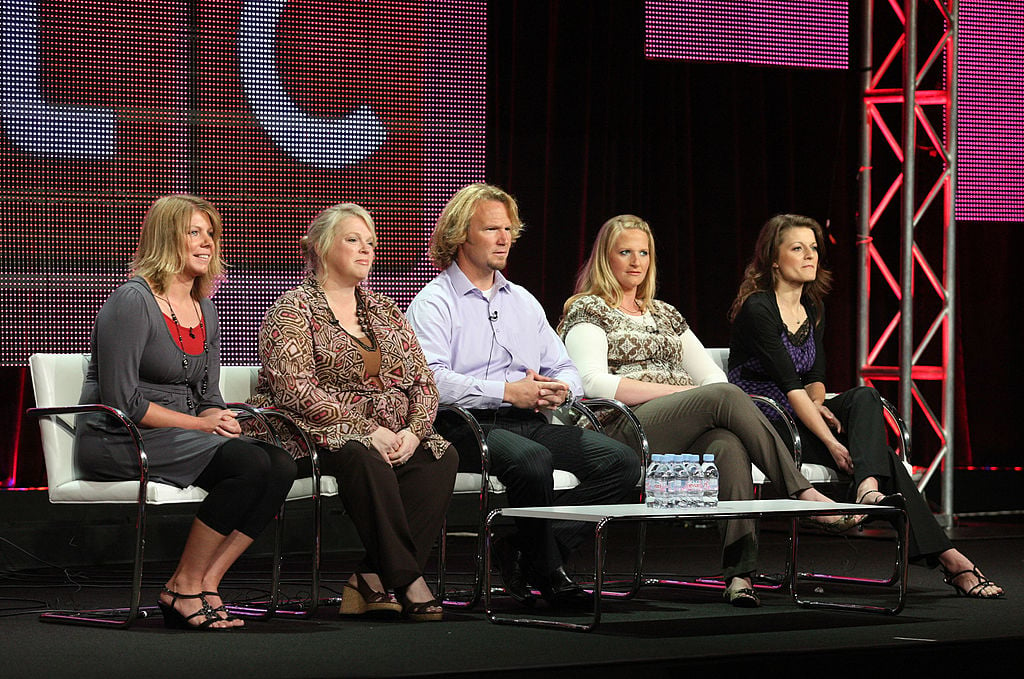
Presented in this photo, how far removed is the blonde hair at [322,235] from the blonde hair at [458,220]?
1.23ft

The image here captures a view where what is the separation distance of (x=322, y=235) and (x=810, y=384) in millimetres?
1802

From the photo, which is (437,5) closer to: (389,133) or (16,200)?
(389,133)

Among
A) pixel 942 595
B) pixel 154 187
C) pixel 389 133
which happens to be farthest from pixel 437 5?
pixel 942 595

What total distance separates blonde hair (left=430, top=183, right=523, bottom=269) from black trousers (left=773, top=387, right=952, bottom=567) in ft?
3.74

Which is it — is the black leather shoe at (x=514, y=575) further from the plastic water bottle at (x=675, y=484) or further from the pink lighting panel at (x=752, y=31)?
the pink lighting panel at (x=752, y=31)

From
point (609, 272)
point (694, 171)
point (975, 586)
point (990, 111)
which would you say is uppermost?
point (990, 111)

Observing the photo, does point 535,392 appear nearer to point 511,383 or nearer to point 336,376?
point 511,383

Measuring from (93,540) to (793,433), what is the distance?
102 inches

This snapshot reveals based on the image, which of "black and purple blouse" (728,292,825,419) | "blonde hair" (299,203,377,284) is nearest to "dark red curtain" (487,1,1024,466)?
"black and purple blouse" (728,292,825,419)

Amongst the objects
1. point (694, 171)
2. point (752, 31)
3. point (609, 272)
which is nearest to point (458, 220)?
point (609, 272)

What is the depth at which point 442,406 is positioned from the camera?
4.10m

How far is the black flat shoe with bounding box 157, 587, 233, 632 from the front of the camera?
3.51 meters

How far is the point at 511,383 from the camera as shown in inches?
165

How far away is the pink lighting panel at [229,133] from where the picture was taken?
5125 millimetres
